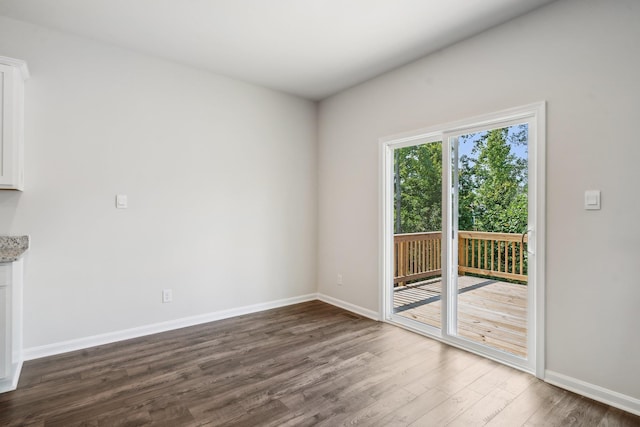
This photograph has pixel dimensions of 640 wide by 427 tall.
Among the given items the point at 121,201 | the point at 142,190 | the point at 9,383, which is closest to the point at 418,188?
the point at 142,190

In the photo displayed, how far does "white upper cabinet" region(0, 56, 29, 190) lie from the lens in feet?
7.70

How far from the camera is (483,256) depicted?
2887 millimetres

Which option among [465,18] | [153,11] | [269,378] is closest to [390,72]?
[465,18]

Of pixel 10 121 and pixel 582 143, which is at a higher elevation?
pixel 10 121

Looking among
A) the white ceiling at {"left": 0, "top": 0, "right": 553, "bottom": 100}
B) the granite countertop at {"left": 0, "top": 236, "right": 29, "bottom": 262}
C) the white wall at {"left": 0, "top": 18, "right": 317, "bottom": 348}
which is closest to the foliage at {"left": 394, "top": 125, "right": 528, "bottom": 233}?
the white ceiling at {"left": 0, "top": 0, "right": 553, "bottom": 100}

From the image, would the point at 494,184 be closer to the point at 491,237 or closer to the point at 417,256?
the point at 491,237

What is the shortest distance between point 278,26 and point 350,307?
125 inches

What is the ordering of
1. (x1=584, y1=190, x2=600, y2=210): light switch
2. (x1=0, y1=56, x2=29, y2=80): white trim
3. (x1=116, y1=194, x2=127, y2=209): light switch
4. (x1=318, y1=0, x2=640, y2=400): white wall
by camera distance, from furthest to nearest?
1. (x1=116, y1=194, x2=127, y2=209): light switch
2. (x1=0, y1=56, x2=29, y2=80): white trim
3. (x1=584, y1=190, x2=600, y2=210): light switch
4. (x1=318, y1=0, x2=640, y2=400): white wall

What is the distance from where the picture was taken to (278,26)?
274 cm

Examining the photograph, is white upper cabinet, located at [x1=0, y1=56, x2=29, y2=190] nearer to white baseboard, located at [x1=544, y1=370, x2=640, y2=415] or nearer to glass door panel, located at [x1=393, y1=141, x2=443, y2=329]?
glass door panel, located at [x1=393, y1=141, x2=443, y2=329]

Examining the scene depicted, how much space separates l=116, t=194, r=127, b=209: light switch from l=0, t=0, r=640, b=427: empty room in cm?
1

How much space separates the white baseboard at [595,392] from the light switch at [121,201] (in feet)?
12.6

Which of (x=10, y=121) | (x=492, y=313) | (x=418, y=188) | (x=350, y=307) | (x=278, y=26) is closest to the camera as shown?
(x=10, y=121)

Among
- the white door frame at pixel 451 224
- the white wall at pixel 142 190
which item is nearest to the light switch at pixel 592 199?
the white door frame at pixel 451 224
